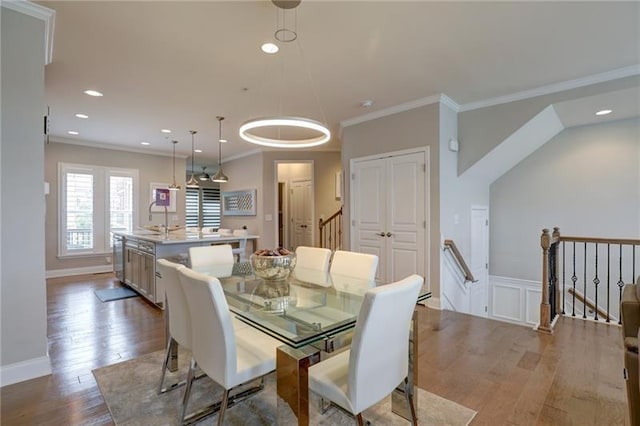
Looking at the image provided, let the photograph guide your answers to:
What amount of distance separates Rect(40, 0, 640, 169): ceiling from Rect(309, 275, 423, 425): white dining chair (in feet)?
6.50

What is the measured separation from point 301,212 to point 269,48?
205 inches

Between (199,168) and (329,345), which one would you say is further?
(199,168)

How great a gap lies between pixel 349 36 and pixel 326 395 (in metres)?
2.55

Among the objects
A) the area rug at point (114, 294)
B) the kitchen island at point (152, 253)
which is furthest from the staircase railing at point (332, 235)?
the area rug at point (114, 294)

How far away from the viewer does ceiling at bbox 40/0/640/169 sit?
2256 mm

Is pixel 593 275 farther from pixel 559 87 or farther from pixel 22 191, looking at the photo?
pixel 22 191

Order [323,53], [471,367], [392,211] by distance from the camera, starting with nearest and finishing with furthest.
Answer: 1. [471,367]
2. [323,53]
3. [392,211]

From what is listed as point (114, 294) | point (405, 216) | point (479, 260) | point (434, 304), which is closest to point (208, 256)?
point (405, 216)

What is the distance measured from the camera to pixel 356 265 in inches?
104

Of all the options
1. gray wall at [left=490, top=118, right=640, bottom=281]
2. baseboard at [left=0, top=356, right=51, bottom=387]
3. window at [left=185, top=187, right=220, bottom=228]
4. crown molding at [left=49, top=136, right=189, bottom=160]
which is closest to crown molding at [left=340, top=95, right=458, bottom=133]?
gray wall at [left=490, top=118, right=640, bottom=281]

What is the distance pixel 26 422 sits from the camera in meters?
1.86

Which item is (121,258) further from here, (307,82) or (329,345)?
(329,345)

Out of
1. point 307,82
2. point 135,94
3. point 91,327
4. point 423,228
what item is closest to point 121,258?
point 91,327

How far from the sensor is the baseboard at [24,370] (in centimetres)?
219
